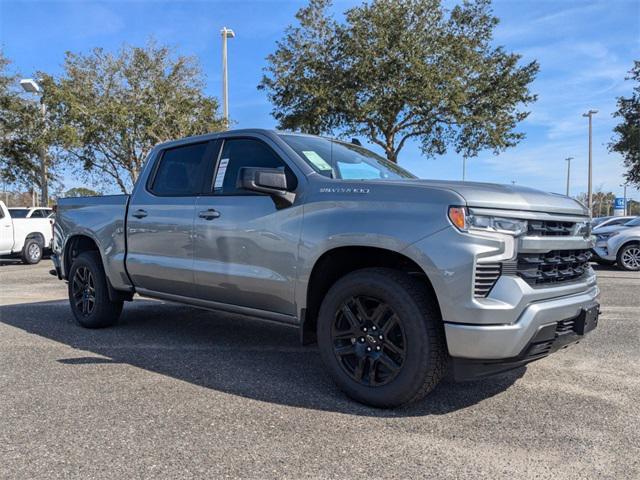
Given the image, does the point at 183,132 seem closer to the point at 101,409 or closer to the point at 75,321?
the point at 75,321

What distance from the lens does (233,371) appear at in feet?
13.9

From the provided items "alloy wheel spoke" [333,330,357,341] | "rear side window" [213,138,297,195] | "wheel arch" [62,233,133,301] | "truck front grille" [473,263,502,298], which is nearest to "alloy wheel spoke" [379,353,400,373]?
"alloy wheel spoke" [333,330,357,341]

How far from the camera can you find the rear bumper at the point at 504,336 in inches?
118

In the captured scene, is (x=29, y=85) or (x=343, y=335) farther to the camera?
(x=29, y=85)

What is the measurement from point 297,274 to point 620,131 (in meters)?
24.8

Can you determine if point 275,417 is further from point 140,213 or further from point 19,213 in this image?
point 19,213

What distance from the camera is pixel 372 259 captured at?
3689mm

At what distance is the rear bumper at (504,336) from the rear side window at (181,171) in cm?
261

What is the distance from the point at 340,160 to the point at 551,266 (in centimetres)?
178

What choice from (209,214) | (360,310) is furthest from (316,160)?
(360,310)

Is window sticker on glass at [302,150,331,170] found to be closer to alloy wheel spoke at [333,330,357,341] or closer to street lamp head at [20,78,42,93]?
alloy wheel spoke at [333,330,357,341]

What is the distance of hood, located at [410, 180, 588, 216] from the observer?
10.2ft

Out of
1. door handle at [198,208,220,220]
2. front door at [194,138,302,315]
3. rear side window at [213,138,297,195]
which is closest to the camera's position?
front door at [194,138,302,315]

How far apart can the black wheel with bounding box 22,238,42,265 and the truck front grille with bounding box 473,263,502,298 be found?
14.2 m
